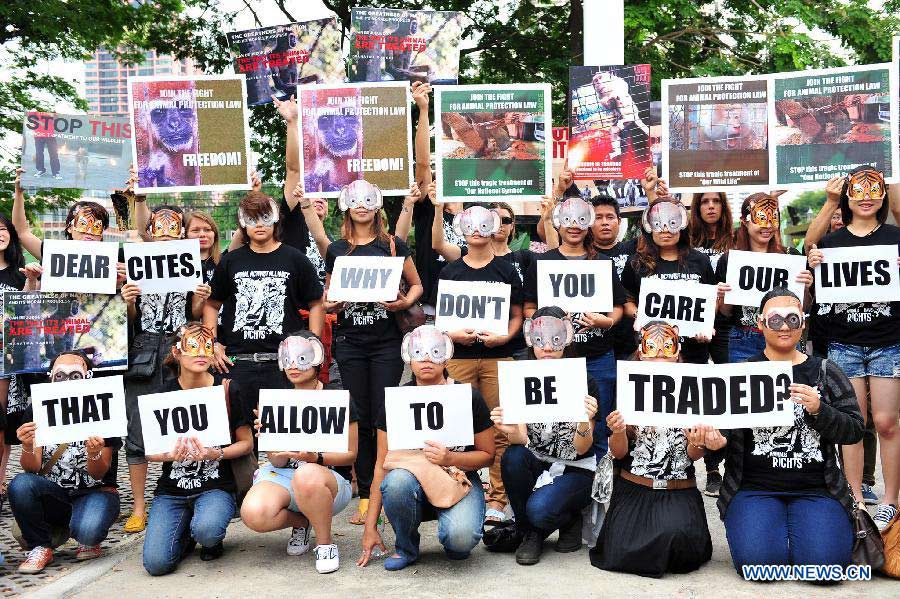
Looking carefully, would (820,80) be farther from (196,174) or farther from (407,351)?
(196,174)

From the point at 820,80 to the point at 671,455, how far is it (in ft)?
10.7

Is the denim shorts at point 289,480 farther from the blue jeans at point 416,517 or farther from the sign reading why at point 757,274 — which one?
the sign reading why at point 757,274

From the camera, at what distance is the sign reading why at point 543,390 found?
19.1ft

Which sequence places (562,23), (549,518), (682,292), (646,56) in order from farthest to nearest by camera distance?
(562,23)
(646,56)
(682,292)
(549,518)

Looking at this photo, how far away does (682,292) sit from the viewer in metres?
6.65

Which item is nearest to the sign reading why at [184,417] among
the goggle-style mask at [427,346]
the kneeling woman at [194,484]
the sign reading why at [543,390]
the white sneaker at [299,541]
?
the kneeling woman at [194,484]

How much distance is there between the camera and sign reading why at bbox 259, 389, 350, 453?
5.96m

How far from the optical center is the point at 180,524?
19.7 ft

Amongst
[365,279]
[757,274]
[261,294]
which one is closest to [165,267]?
[261,294]

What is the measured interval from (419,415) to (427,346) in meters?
0.40

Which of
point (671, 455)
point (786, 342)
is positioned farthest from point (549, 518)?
point (786, 342)

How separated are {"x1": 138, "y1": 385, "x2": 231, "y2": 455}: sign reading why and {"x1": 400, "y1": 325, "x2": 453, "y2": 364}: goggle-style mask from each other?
1.16m

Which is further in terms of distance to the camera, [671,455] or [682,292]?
[682,292]

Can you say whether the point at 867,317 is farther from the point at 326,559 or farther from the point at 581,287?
the point at 326,559
